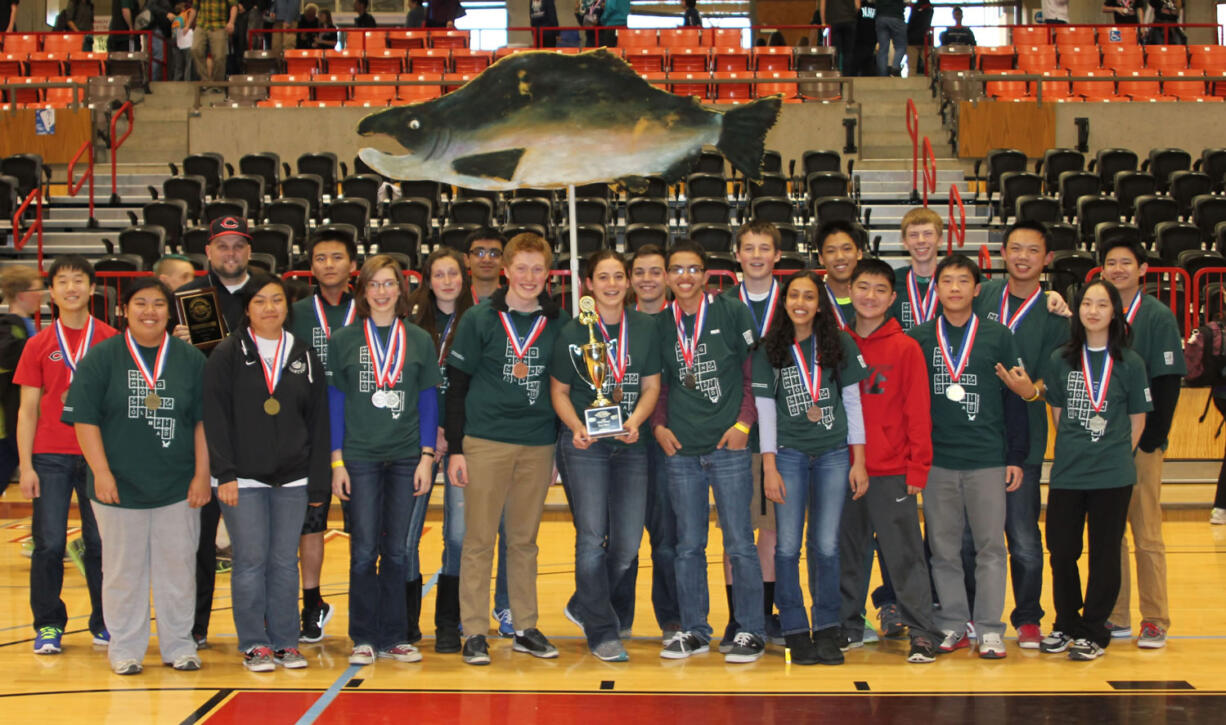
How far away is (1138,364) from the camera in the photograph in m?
4.96

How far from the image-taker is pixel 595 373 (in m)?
4.90

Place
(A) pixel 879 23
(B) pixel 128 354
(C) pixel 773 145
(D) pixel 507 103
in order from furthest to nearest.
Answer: (A) pixel 879 23
(C) pixel 773 145
(D) pixel 507 103
(B) pixel 128 354

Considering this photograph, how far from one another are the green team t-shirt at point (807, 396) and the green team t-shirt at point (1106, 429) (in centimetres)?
84

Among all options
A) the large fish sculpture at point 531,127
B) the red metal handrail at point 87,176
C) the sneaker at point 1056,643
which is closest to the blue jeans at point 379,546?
the large fish sculpture at point 531,127

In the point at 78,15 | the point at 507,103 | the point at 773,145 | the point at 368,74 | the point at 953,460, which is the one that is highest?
the point at 78,15

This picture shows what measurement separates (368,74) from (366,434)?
1317 centimetres

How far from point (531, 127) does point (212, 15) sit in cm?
1227

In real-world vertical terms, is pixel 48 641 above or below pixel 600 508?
below

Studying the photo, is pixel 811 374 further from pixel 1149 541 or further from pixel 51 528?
pixel 51 528

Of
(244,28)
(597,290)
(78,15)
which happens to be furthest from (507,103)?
(78,15)

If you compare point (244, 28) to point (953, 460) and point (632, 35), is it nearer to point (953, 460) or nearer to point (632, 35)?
point (632, 35)

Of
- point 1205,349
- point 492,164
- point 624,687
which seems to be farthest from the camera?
point 492,164

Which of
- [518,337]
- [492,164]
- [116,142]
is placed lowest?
[518,337]

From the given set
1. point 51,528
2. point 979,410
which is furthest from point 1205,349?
point 51,528
